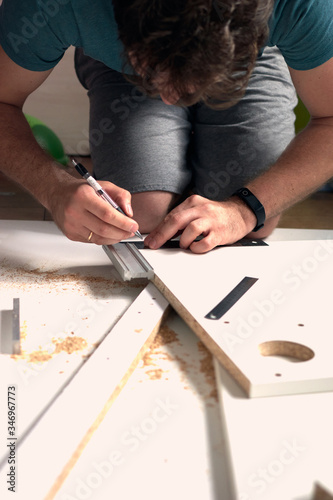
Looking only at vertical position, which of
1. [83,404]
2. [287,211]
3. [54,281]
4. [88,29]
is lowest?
[287,211]

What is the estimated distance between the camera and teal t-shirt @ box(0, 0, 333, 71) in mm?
1295

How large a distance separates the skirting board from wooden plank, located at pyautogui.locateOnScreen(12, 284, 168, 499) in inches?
4.7

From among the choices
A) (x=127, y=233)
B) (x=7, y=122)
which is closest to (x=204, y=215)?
(x=127, y=233)

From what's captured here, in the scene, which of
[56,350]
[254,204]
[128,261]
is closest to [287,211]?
[254,204]

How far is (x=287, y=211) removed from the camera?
8.36ft

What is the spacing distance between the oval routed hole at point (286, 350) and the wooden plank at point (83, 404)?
222 millimetres

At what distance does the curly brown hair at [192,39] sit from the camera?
35.8 inches

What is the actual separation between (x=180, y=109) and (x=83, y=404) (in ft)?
4.39

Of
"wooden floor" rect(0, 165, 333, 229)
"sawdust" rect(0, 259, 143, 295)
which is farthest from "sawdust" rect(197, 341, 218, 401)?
"wooden floor" rect(0, 165, 333, 229)

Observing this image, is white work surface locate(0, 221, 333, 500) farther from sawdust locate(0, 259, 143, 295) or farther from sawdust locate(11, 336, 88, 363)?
sawdust locate(0, 259, 143, 295)

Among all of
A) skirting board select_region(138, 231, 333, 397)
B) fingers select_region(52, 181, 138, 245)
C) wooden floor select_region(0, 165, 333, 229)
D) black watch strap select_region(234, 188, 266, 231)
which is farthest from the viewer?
wooden floor select_region(0, 165, 333, 229)

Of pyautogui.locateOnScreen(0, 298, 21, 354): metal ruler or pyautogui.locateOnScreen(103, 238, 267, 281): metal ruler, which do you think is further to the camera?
pyautogui.locateOnScreen(103, 238, 267, 281): metal ruler

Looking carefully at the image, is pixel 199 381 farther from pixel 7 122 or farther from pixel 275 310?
pixel 7 122

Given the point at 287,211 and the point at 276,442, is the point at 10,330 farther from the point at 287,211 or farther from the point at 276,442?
the point at 287,211
